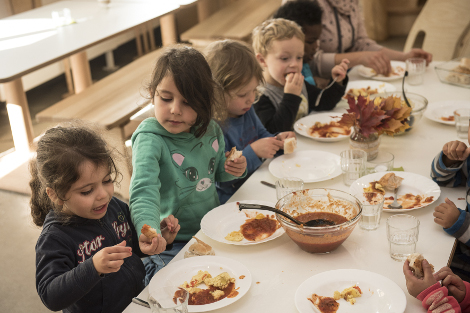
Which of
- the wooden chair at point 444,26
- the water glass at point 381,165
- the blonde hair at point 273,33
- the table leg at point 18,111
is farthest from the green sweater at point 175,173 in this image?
the wooden chair at point 444,26

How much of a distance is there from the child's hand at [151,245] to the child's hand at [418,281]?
0.71 meters

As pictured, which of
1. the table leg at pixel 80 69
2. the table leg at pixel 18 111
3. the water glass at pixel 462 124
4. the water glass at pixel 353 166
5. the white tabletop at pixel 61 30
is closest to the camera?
the water glass at pixel 353 166

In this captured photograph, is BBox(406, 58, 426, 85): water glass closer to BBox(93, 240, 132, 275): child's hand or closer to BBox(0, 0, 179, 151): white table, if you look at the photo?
BBox(0, 0, 179, 151): white table

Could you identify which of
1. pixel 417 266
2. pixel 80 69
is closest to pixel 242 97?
pixel 417 266

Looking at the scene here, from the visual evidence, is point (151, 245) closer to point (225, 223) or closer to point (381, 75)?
point (225, 223)

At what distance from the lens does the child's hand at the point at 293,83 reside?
2346 millimetres

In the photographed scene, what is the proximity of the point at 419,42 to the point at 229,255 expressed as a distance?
581cm

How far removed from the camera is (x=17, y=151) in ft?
13.1

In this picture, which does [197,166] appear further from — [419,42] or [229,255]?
[419,42]

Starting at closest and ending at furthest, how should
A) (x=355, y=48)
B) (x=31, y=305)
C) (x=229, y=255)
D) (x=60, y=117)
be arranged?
(x=229, y=255)
(x=31, y=305)
(x=60, y=117)
(x=355, y=48)

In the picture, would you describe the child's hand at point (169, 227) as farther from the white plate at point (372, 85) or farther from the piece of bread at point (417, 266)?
the white plate at point (372, 85)

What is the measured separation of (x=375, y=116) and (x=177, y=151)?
0.85m

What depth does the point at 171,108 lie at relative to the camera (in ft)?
5.54

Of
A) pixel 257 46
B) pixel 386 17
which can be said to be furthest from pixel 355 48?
pixel 386 17
